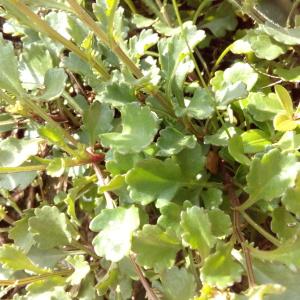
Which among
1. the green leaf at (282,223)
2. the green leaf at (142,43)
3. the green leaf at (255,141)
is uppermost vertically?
the green leaf at (142,43)

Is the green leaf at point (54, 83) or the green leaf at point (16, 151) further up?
the green leaf at point (54, 83)

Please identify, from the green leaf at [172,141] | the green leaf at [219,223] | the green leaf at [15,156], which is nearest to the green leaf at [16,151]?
the green leaf at [15,156]

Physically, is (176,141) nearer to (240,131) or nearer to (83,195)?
(240,131)

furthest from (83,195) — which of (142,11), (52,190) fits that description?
(142,11)

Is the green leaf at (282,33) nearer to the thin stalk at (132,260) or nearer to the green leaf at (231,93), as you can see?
the green leaf at (231,93)

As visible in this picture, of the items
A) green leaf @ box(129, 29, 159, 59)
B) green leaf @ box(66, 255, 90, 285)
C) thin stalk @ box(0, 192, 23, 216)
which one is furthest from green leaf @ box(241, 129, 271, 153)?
thin stalk @ box(0, 192, 23, 216)

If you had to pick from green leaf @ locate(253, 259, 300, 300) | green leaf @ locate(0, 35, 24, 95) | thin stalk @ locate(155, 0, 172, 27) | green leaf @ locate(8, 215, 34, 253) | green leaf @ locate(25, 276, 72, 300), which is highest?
green leaf @ locate(0, 35, 24, 95)

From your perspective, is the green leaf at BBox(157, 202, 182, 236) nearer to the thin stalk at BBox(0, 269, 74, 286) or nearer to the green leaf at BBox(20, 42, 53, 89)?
the thin stalk at BBox(0, 269, 74, 286)
